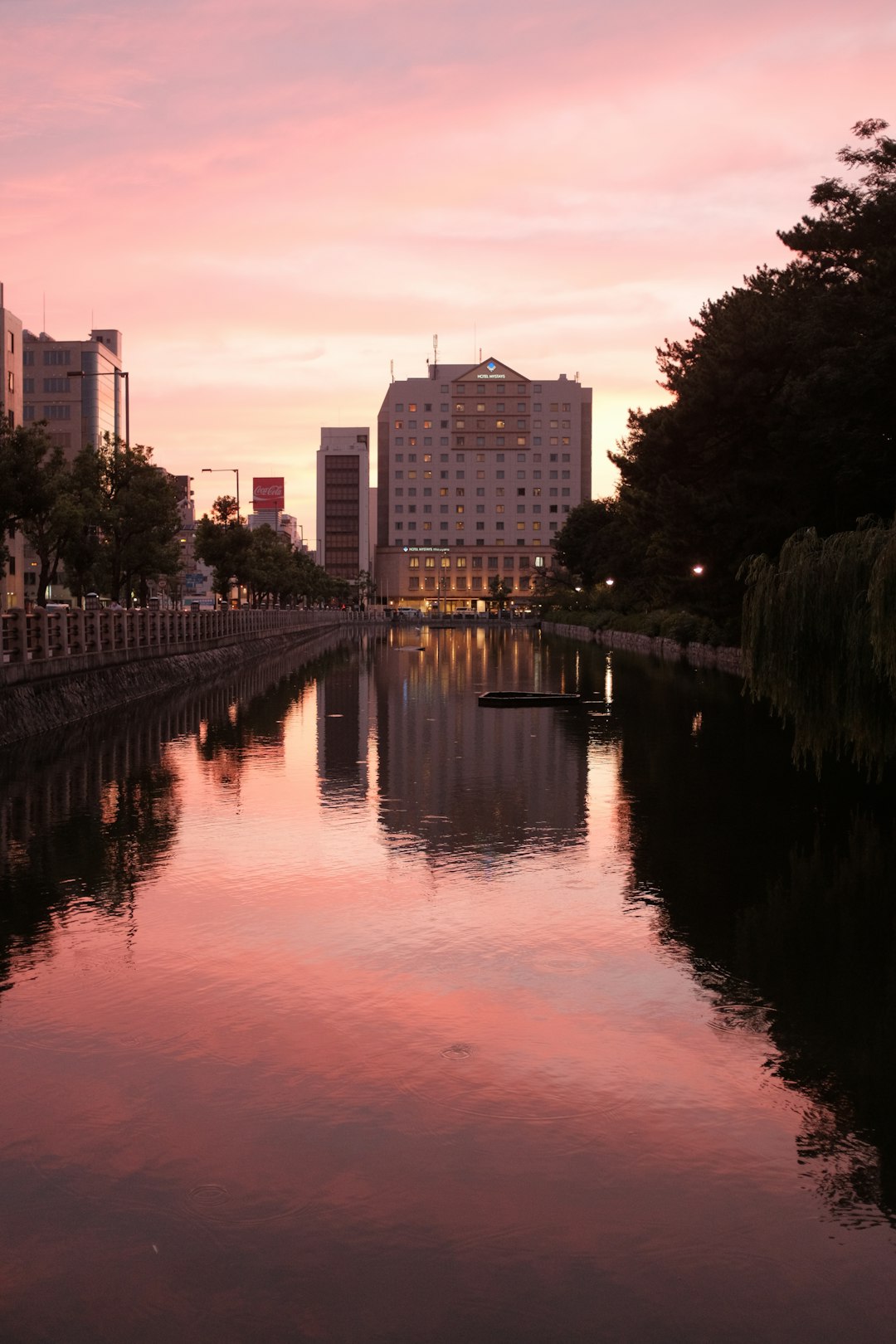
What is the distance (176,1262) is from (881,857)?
1017 cm

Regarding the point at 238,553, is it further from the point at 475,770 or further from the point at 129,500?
the point at 475,770

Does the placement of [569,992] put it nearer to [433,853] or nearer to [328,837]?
[433,853]

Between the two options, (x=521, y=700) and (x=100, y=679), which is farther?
(x=521, y=700)

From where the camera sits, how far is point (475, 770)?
69.8 feet

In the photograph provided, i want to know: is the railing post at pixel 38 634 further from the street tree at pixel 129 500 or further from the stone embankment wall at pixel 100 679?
the street tree at pixel 129 500

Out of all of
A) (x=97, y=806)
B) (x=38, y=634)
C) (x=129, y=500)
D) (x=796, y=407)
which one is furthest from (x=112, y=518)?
(x=97, y=806)

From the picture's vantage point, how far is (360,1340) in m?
4.81

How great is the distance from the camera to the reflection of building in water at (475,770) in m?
15.7

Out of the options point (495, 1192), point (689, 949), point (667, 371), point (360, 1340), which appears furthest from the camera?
point (667, 371)

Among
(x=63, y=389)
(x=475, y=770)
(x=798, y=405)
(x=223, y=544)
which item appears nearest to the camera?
(x=475, y=770)

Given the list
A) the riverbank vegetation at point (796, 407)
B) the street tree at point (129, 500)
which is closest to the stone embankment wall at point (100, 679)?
the street tree at point (129, 500)

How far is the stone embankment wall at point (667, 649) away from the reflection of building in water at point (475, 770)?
6536 millimetres

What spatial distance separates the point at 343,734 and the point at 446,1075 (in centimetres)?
2022

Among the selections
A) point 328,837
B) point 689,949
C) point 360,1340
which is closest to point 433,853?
point 328,837
